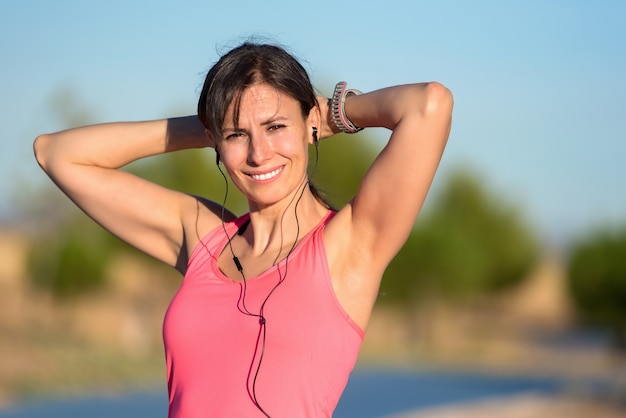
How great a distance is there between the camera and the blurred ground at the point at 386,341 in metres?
14.9

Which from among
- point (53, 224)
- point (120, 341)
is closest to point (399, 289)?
point (120, 341)

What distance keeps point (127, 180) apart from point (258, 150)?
2.32ft

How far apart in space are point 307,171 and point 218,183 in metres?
24.8

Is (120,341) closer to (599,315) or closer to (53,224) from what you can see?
(53,224)

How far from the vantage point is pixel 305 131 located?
113 inches

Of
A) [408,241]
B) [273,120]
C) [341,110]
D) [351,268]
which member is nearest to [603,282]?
[408,241]

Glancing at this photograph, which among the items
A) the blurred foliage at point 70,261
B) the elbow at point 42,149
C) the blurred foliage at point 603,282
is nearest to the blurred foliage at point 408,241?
the blurred foliage at point 70,261

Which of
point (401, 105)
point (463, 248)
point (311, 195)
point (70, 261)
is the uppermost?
point (401, 105)

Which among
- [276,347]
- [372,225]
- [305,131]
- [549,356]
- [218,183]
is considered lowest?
[549,356]

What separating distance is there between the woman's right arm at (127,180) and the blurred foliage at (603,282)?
17328 mm

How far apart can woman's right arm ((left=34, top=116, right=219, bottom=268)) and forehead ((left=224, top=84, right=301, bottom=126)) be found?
45 cm

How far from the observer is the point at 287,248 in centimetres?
289

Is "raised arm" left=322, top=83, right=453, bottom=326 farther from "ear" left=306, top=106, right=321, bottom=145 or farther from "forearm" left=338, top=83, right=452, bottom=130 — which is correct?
"ear" left=306, top=106, right=321, bottom=145

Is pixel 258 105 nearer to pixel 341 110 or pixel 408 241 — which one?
pixel 341 110
